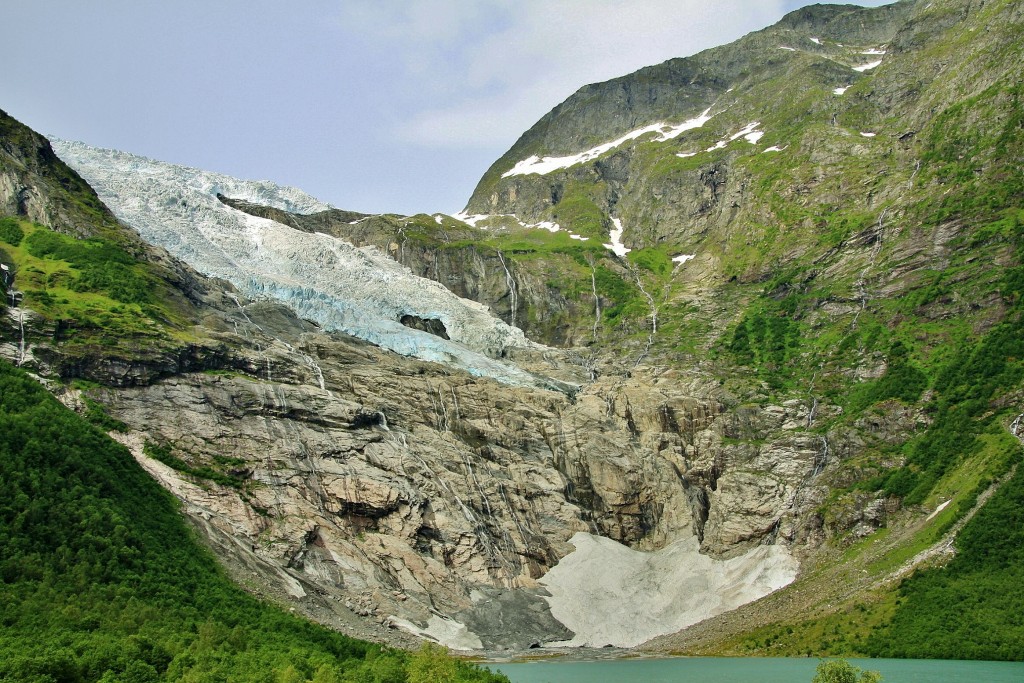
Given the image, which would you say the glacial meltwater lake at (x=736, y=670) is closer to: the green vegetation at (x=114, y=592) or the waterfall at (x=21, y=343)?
the green vegetation at (x=114, y=592)

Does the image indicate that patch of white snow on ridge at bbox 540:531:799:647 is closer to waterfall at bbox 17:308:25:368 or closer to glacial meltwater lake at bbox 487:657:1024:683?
glacial meltwater lake at bbox 487:657:1024:683

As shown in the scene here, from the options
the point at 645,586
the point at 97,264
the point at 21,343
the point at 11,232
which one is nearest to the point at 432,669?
the point at 645,586

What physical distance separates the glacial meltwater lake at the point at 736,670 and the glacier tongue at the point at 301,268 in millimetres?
52973

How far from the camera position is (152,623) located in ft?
174

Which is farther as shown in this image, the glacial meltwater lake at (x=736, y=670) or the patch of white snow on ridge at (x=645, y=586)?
the patch of white snow on ridge at (x=645, y=586)

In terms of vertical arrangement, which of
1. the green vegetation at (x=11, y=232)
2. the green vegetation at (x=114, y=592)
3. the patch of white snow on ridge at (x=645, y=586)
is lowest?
the patch of white snow on ridge at (x=645, y=586)

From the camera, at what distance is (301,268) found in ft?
443

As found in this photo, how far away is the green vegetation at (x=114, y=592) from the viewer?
45719 millimetres

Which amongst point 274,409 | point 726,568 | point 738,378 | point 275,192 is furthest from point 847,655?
point 275,192

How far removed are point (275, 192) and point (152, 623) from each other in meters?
131

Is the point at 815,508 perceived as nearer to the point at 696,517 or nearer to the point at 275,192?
the point at 696,517

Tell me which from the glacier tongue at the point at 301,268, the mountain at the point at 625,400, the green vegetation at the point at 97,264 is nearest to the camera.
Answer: the mountain at the point at 625,400

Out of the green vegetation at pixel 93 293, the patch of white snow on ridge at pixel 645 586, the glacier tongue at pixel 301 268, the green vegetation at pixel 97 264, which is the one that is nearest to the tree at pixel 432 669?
the patch of white snow on ridge at pixel 645 586

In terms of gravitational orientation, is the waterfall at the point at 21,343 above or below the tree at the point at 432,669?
above
